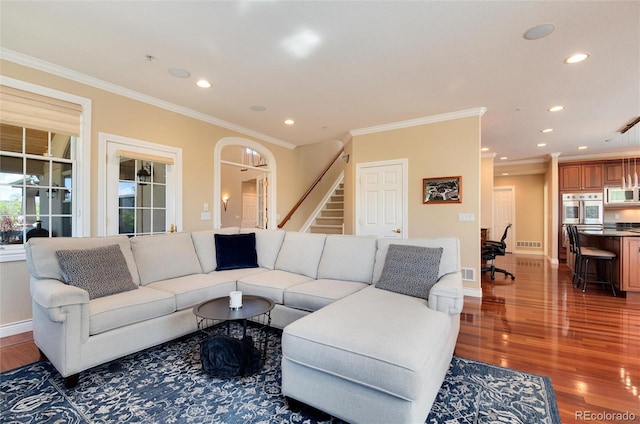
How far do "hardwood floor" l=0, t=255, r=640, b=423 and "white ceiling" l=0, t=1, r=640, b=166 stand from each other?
2691 mm

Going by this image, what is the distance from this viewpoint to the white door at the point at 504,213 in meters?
8.62

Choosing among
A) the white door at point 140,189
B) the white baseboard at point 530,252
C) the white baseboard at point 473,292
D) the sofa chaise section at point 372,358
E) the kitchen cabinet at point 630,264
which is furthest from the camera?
the white baseboard at point 530,252

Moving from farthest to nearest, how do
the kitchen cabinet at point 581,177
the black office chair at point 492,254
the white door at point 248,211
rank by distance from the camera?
the white door at point 248,211 < the kitchen cabinet at point 581,177 < the black office chair at point 492,254

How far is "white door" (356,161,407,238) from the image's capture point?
187 inches

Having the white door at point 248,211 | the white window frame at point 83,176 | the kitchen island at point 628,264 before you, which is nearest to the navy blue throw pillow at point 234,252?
the white window frame at point 83,176

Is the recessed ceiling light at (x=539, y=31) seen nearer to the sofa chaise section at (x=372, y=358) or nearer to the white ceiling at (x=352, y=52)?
the white ceiling at (x=352, y=52)

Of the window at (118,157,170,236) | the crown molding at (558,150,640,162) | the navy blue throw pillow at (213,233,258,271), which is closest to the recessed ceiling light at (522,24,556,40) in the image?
the navy blue throw pillow at (213,233,258,271)

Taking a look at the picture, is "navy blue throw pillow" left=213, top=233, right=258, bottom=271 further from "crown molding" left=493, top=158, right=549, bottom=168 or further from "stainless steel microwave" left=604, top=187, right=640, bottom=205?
"stainless steel microwave" left=604, top=187, right=640, bottom=205

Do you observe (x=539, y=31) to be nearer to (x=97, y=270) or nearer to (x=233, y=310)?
(x=233, y=310)

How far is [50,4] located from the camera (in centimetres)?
211

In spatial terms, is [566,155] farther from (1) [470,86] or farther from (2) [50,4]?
(2) [50,4]

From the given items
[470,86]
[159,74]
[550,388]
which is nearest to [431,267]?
[550,388]

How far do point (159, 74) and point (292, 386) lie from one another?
3.34 meters

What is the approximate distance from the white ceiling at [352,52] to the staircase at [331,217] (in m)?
2.89
